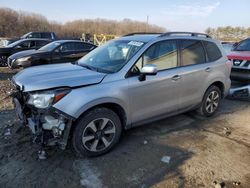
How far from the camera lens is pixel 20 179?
11.2 feet

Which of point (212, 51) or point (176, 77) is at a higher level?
point (212, 51)

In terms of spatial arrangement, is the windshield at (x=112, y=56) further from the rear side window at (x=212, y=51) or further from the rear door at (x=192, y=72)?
the rear side window at (x=212, y=51)

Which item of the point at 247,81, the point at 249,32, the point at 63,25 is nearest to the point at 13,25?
the point at 63,25

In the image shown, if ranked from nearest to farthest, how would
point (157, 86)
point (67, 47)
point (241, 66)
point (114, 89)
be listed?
point (114, 89), point (157, 86), point (241, 66), point (67, 47)

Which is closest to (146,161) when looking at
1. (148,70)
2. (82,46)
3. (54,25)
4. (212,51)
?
(148,70)

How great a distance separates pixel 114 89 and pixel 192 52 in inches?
79.8

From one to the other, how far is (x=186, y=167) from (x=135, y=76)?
1516 millimetres

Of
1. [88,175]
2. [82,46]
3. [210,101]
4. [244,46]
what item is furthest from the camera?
[82,46]

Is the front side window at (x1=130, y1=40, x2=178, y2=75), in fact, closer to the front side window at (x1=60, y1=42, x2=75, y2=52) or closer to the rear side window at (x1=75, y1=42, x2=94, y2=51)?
the front side window at (x1=60, y1=42, x2=75, y2=52)

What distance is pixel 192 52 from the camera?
5.11 m

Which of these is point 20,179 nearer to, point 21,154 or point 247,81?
point 21,154

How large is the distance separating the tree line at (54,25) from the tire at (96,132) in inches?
1603

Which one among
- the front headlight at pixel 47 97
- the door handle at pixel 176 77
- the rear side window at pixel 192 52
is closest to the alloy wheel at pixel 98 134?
the front headlight at pixel 47 97

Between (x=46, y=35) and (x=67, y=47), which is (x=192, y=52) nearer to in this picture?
(x=67, y=47)
